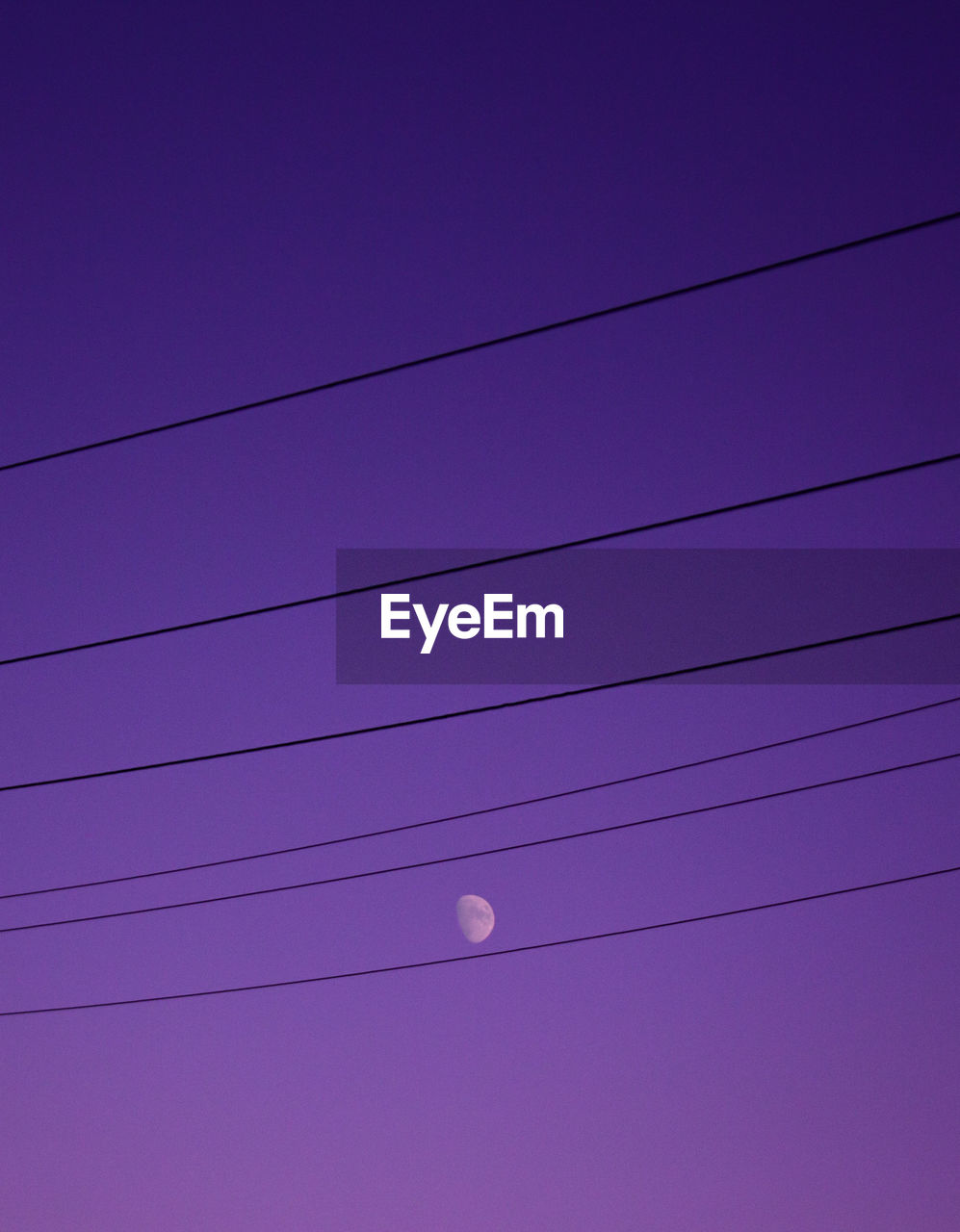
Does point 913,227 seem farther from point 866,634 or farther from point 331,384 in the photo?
point 331,384

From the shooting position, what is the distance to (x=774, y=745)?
52.6ft

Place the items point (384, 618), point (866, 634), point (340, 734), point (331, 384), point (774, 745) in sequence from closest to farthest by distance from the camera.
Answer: point (866, 634), point (331, 384), point (340, 734), point (384, 618), point (774, 745)

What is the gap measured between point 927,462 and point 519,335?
2.71 m

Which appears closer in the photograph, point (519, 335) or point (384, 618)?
point (519, 335)

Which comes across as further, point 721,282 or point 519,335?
point 519,335

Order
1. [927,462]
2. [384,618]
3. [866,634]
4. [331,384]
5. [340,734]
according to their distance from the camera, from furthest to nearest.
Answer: [384,618] < [340,734] < [331,384] < [866,634] < [927,462]

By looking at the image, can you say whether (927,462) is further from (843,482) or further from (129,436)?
(129,436)

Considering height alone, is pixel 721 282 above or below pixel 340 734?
above

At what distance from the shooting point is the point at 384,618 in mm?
11398

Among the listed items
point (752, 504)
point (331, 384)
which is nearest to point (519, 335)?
point (331, 384)

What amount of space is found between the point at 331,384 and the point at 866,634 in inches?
153

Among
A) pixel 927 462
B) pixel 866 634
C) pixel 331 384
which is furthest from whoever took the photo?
pixel 331 384

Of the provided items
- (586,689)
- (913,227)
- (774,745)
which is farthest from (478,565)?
(774,745)

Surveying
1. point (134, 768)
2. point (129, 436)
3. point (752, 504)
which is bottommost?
point (134, 768)
